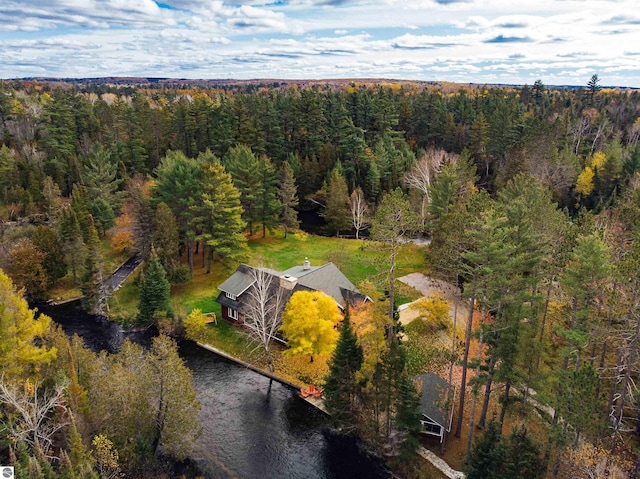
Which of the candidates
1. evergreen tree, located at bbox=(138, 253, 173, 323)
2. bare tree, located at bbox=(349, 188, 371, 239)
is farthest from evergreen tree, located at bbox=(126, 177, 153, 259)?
bare tree, located at bbox=(349, 188, 371, 239)

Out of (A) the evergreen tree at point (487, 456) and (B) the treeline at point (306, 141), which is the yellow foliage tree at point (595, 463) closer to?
(A) the evergreen tree at point (487, 456)

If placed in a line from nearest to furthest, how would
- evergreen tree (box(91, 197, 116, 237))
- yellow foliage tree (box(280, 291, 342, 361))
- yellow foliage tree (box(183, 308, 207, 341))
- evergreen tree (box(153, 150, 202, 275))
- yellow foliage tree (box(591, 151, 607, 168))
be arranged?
yellow foliage tree (box(280, 291, 342, 361)) < yellow foliage tree (box(183, 308, 207, 341)) < evergreen tree (box(153, 150, 202, 275)) < evergreen tree (box(91, 197, 116, 237)) < yellow foliage tree (box(591, 151, 607, 168))

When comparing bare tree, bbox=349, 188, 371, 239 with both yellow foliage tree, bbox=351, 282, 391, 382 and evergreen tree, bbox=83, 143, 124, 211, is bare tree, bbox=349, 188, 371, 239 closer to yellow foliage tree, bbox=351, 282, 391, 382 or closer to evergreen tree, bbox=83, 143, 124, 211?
evergreen tree, bbox=83, 143, 124, 211

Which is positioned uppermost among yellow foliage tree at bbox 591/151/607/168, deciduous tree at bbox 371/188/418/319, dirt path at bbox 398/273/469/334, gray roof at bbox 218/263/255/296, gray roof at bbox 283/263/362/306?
deciduous tree at bbox 371/188/418/319

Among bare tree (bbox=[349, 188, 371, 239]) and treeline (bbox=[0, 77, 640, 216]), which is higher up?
treeline (bbox=[0, 77, 640, 216])

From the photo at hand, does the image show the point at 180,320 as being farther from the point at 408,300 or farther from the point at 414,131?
the point at 414,131

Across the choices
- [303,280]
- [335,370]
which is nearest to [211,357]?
[303,280]

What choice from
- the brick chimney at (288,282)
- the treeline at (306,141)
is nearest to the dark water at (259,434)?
the brick chimney at (288,282)

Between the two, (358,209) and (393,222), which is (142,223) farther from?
(393,222)
